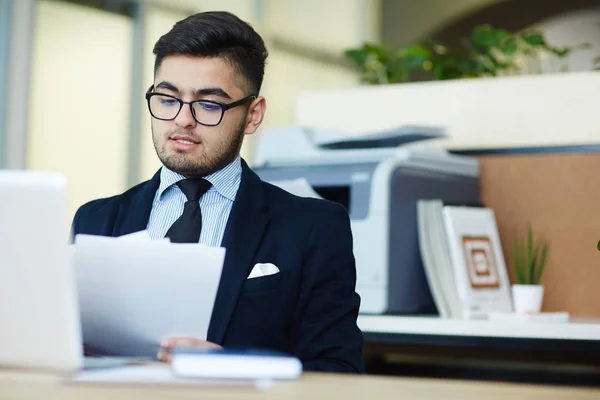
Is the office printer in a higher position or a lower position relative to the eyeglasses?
lower

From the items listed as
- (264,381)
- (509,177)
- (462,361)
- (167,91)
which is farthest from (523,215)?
(264,381)

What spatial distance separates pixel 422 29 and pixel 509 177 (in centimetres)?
526

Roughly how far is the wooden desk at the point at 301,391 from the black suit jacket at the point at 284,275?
586 millimetres

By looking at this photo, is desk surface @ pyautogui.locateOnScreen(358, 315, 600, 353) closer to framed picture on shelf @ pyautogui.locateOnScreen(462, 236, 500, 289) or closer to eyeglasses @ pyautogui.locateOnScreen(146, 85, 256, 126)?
framed picture on shelf @ pyautogui.locateOnScreen(462, 236, 500, 289)

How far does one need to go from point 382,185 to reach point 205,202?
2.90 ft

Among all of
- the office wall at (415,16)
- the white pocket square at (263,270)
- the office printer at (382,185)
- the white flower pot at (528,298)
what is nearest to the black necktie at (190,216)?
the white pocket square at (263,270)

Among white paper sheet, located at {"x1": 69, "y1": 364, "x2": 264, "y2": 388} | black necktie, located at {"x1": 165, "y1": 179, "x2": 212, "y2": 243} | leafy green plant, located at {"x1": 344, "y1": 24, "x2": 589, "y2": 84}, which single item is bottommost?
white paper sheet, located at {"x1": 69, "y1": 364, "x2": 264, "y2": 388}

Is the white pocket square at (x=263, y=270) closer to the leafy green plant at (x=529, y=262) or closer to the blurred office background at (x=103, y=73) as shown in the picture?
the leafy green plant at (x=529, y=262)

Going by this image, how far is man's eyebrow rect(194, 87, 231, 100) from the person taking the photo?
1.61 meters

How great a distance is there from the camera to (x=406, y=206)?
2.54 meters

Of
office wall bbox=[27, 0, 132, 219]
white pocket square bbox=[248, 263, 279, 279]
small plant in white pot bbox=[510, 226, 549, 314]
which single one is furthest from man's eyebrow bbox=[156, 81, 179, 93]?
office wall bbox=[27, 0, 132, 219]

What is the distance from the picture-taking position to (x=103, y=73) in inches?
209

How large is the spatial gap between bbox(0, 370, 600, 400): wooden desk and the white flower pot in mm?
1624

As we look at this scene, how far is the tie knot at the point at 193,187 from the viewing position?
1.66 m
